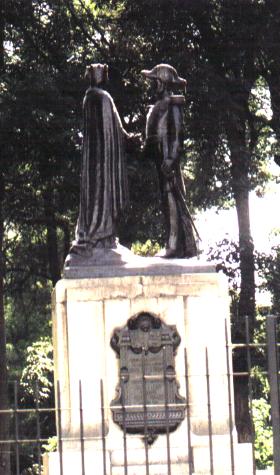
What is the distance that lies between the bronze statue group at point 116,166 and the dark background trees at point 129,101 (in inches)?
421

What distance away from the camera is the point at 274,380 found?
11172 mm

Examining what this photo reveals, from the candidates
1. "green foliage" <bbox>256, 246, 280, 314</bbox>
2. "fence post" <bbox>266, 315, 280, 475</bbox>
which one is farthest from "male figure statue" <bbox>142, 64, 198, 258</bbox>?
"green foliage" <bbox>256, 246, 280, 314</bbox>

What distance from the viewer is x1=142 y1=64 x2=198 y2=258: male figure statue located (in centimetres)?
1550

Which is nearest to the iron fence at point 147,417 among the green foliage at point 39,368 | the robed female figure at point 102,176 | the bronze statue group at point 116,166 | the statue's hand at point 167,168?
the green foliage at point 39,368

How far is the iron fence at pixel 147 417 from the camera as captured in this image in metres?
11.2

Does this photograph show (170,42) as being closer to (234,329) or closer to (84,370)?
(234,329)

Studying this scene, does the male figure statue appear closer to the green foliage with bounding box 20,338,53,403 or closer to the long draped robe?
the long draped robe

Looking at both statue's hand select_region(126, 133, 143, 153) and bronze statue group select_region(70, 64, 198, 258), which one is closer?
bronze statue group select_region(70, 64, 198, 258)

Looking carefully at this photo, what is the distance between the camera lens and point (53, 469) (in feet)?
47.6

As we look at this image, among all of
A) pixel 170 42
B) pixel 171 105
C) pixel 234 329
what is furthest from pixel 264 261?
pixel 171 105

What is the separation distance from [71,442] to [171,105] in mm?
3160

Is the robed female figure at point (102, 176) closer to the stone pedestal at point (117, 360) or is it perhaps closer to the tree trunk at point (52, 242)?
the stone pedestal at point (117, 360)

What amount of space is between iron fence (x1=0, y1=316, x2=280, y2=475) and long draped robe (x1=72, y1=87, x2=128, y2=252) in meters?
1.52

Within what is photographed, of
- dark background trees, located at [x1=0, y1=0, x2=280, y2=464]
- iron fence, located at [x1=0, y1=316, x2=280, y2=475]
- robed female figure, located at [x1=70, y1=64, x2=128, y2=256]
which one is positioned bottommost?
iron fence, located at [x1=0, y1=316, x2=280, y2=475]
